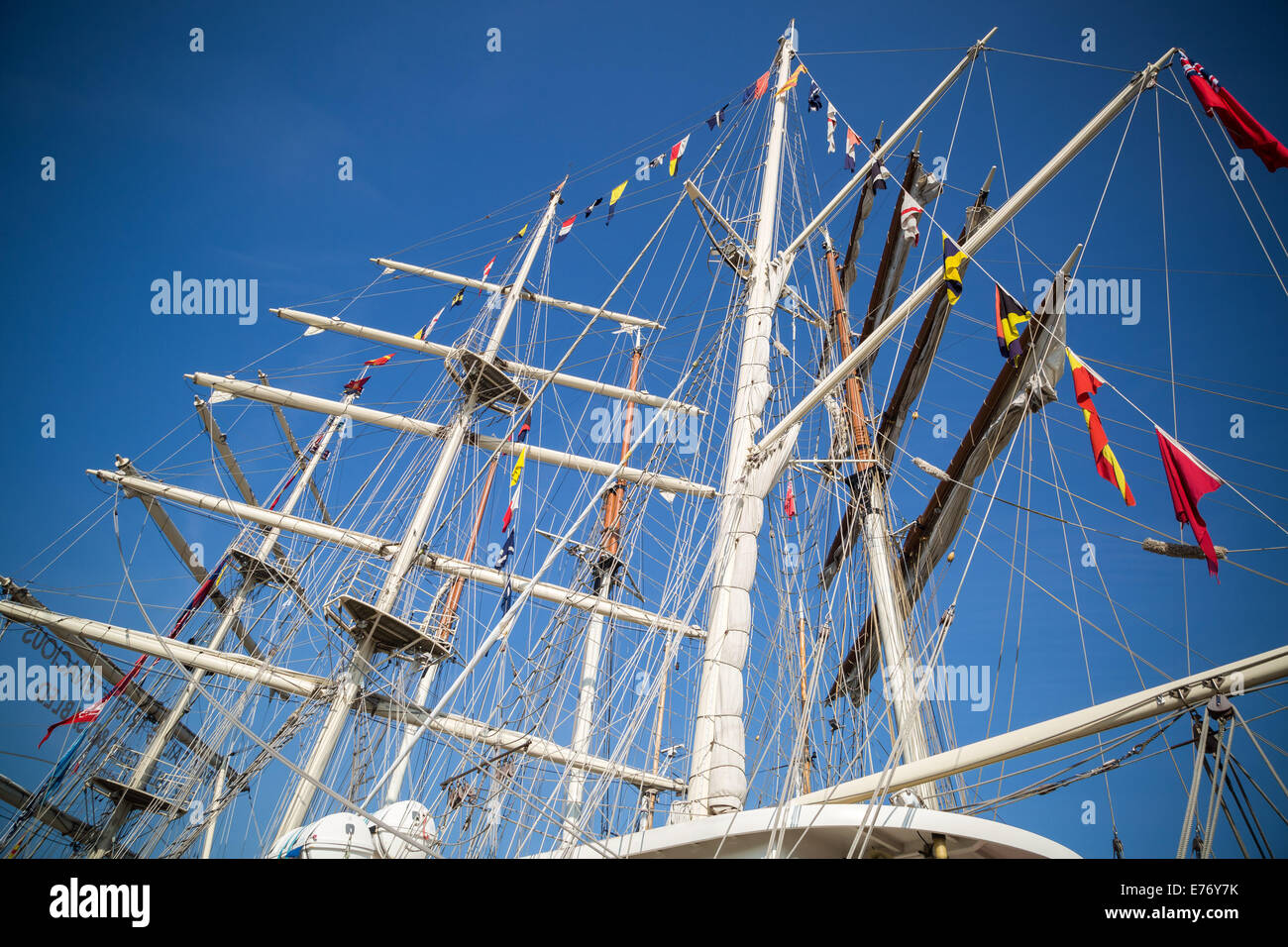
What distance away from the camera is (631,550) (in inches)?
366

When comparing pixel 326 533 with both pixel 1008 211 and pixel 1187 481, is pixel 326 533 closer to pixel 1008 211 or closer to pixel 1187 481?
pixel 1008 211

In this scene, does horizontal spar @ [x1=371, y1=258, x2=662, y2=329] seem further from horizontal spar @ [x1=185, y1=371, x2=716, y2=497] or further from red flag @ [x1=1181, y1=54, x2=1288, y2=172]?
red flag @ [x1=1181, y1=54, x2=1288, y2=172]

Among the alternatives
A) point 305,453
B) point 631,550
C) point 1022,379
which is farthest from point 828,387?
point 305,453

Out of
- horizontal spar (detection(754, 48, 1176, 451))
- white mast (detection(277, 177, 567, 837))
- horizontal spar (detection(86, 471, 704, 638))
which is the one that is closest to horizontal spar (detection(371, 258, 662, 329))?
white mast (detection(277, 177, 567, 837))

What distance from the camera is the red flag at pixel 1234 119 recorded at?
14.6ft

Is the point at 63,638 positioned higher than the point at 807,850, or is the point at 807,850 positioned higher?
the point at 63,638

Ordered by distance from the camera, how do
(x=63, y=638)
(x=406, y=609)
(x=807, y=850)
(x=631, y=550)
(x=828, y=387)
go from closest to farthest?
(x=807, y=850)
(x=828, y=387)
(x=631, y=550)
(x=406, y=609)
(x=63, y=638)

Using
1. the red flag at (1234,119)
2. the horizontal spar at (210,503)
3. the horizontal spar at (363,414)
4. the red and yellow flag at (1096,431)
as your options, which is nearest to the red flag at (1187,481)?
the red and yellow flag at (1096,431)

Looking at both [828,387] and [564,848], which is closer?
[564,848]

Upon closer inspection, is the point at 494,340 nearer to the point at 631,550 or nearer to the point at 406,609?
the point at 406,609
